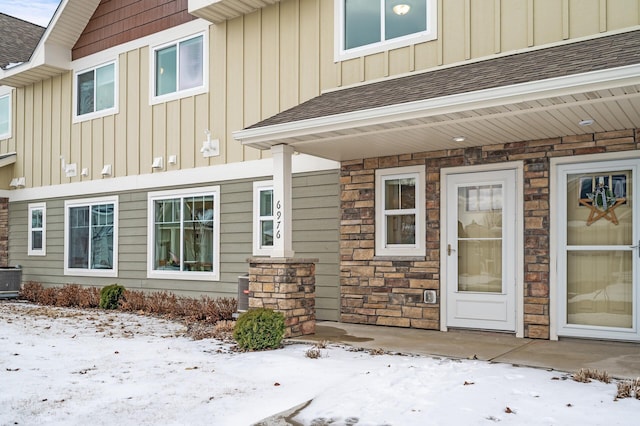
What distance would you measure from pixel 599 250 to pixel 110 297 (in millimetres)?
8580

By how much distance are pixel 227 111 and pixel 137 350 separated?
4868mm

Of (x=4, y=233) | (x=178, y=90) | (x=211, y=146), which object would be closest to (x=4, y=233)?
(x=4, y=233)

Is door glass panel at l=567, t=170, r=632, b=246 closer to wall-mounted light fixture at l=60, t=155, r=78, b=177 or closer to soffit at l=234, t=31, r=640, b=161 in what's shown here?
Answer: soffit at l=234, t=31, r=640, b=161

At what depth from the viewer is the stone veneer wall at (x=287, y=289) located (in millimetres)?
7633

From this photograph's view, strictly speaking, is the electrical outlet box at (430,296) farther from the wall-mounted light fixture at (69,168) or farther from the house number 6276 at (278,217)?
the wall-mounted light fixture at (69,168)

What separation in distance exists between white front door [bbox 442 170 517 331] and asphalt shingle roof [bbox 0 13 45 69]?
11.7 metres

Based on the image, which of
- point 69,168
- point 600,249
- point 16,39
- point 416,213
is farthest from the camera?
point 16,39

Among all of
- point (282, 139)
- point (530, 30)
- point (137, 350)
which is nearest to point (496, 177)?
point (530, 30)

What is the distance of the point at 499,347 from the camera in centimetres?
675

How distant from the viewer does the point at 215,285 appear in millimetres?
10594

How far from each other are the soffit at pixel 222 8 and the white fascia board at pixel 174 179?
8.37 ft

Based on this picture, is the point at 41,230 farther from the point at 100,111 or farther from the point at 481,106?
the point at 481,106

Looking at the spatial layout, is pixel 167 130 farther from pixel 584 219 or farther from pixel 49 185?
pixel 584 219

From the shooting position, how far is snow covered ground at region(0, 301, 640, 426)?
14.4 feet
